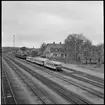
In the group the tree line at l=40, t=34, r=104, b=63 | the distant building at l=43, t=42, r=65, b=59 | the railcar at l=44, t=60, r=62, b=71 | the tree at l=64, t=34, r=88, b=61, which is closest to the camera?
the railcar at l=44, t=60, r=62, b=71

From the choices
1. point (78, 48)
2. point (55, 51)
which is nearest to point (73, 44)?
point (78, 48)

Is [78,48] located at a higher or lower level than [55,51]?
higher

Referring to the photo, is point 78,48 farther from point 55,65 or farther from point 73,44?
point 55,65

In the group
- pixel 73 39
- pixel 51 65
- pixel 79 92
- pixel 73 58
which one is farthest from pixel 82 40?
pixel 79 92

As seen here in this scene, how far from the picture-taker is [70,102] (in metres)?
13.8

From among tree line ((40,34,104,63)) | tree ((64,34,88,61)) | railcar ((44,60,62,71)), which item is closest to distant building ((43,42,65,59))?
tree line ((40,34,104,63))

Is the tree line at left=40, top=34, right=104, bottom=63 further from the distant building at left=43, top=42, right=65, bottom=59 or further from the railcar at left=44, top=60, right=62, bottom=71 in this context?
the railcar at left=44, top=60, right=62, bottom=71

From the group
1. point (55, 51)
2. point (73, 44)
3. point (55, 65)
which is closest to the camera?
point (55, 65)

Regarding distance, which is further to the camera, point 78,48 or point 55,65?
point 78,48

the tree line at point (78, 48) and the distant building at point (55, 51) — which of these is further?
the distant building at point (55, 51)

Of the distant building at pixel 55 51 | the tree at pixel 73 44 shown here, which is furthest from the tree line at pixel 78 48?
the distant building at pixel 55 51

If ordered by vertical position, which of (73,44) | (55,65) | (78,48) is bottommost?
(55,65)

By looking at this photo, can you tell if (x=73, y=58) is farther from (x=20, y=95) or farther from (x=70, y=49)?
(x=20, y=95)

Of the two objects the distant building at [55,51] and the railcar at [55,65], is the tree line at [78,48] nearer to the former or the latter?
the distant building at [55,51]
